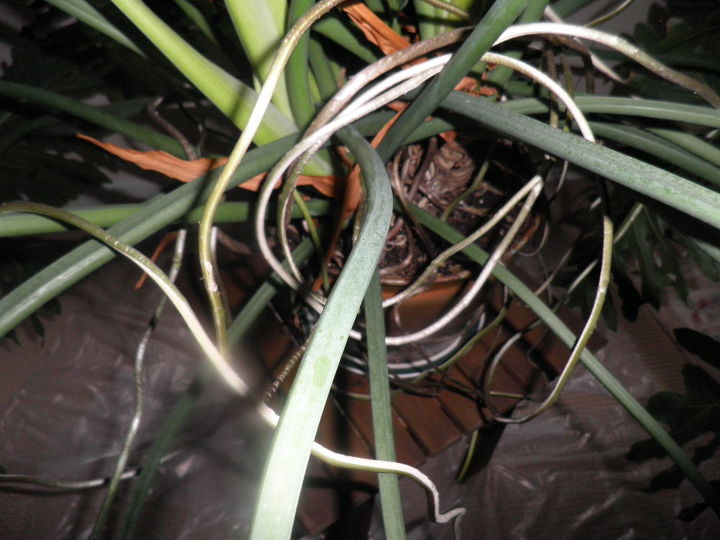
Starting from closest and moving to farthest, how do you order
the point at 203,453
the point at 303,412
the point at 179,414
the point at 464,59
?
the point at 303,412
the point at 464,59
the point at 179,414
the point at 203,453

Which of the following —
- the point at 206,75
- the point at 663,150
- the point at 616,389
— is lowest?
the point at 616,389

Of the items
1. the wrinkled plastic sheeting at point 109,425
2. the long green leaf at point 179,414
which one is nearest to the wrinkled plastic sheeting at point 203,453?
the wrinkled plastic sheeting at point 109,425

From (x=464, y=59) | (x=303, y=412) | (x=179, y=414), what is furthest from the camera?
(x=179, y=414)

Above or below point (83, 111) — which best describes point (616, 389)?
below

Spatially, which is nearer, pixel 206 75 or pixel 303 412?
pixel 303 412

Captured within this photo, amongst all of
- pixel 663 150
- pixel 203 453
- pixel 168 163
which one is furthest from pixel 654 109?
pixel 203 453

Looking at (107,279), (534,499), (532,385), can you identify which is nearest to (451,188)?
(532,385)

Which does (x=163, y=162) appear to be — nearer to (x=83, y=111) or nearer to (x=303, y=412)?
(x=83, y=111)
